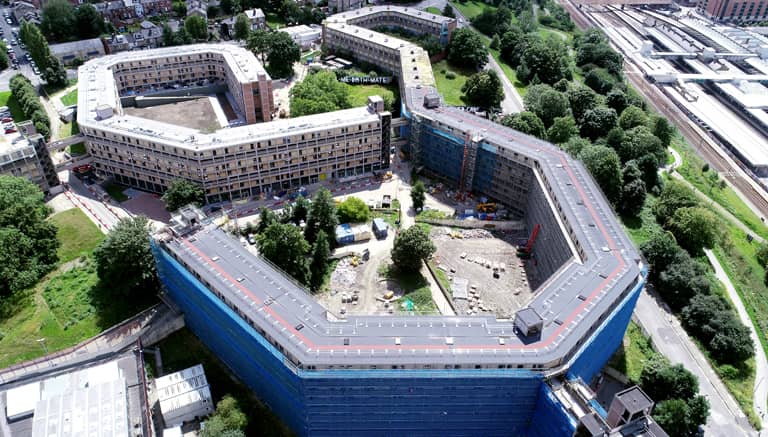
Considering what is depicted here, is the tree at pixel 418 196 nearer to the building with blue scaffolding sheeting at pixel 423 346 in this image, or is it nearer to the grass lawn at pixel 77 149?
the building with blue scaffolding sheeting at pixel 423 346

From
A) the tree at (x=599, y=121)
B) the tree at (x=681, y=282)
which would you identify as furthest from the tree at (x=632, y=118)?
the tree at (x=681, y=282)

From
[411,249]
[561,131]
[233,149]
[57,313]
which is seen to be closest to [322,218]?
[411,249]

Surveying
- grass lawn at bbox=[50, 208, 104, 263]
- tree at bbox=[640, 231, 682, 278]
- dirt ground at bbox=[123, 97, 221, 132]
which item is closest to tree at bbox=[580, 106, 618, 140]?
tree at bbox=[640, 231, 682, 278]

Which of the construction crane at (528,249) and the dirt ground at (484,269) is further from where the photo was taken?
the construction crane at (528,249)

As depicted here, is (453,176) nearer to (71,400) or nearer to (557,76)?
(557,76)

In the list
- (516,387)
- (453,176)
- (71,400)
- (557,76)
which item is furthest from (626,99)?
Result: (71,400)

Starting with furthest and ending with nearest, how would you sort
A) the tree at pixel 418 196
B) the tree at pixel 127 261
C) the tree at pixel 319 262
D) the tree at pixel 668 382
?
the tree at pixel 418 196, the tree at pixel 319 262, the tree at pixel 127 261, the tree at pixel 668 382

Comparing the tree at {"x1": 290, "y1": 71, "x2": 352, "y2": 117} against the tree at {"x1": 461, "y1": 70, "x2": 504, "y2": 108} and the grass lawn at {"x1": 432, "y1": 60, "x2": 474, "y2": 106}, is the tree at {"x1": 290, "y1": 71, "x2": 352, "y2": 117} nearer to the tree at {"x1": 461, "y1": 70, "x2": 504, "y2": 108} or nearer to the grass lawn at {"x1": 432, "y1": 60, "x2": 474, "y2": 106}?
the grass lawn at {"x1": 432, "y1": 60, "x2": 474, "y2": 106}
